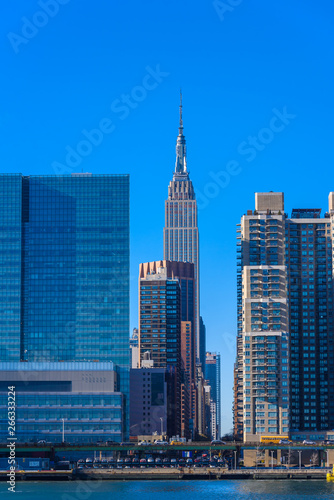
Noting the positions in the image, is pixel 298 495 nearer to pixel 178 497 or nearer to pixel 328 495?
pixel 328 495

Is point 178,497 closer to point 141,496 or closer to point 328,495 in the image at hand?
point 141,496

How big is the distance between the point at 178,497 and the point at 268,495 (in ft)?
53.4

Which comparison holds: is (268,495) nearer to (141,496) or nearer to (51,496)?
(141,496)

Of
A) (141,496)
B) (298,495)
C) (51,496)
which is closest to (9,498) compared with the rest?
(51,496)

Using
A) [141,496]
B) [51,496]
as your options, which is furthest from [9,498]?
[141,496]

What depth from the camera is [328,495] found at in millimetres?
193875

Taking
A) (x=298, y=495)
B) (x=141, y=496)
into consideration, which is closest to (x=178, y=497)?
(x=141, y=496)

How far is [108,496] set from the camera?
19725cm

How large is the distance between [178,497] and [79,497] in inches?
731

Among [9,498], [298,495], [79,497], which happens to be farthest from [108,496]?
[298,495]

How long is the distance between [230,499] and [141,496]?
18.0 m

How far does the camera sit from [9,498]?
192m

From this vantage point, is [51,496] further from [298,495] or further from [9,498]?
[298,495]

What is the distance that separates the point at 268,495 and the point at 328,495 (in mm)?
10873
